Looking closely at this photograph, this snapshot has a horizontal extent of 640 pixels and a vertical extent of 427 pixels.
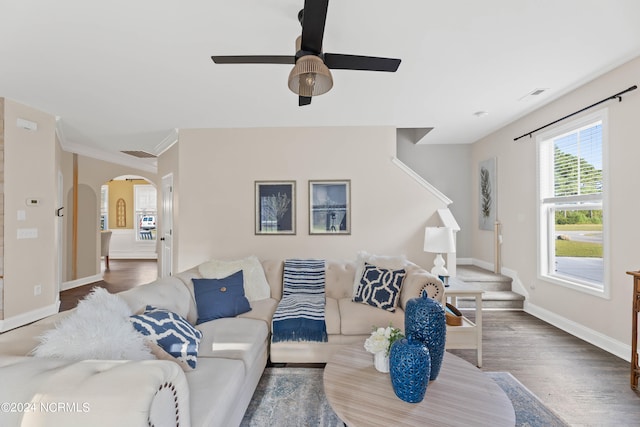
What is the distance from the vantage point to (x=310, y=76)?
5.76 ft

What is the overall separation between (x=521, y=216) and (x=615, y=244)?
4.44 feet

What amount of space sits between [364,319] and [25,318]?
4162 mm

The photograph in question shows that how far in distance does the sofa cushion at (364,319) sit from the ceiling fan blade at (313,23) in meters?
2.05

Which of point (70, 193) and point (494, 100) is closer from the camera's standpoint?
point (494, 100)

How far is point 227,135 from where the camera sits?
4.37 m

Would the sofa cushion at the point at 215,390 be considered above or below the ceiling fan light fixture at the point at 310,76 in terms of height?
below

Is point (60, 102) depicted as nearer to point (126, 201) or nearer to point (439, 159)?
point (439, 159)

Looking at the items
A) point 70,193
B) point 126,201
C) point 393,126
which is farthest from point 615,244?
point 126,201

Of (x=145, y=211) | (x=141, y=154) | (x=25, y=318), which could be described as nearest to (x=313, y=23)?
(x=25, y=318)

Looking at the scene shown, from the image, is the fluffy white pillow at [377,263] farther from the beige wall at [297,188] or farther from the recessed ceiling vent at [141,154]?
the recessed ceiling vent at [141,154]

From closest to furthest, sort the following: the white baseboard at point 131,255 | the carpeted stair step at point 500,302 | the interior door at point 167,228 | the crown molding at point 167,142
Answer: the carpeted stair step at point 500,302 < the crown molding at point 167,142 < the interior door at point 167,228 < the white baseboard at point 131,255

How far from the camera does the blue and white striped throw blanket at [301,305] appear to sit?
242 cm

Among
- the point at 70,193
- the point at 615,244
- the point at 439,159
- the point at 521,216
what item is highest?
the point at 439,159

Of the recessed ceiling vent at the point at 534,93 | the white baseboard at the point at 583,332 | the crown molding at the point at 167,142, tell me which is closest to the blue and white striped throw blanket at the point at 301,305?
the white baseboard at the point at 583,332
